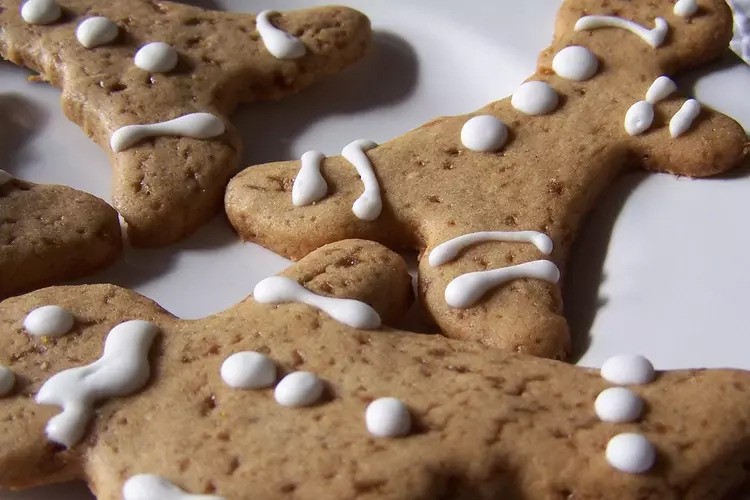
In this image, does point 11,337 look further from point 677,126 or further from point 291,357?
point 677,126

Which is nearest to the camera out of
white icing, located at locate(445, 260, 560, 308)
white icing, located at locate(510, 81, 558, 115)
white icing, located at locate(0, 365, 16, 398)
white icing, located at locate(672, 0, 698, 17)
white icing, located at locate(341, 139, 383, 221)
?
white icing, located at locate(0, 365, 16, 398)

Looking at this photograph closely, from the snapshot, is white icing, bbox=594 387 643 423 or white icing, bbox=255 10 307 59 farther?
white icing, bbox=255 10 307 59

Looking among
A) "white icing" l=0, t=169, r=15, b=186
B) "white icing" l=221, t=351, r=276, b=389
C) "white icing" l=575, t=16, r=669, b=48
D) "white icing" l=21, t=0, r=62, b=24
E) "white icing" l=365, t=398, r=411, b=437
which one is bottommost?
"white icing" l=0, t=169, r=15, b=186

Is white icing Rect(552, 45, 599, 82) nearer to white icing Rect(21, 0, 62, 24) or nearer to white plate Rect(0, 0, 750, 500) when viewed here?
white plate Rect(0, 0, 750, 500)

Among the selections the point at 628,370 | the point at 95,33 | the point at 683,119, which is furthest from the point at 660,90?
the point at 95,33

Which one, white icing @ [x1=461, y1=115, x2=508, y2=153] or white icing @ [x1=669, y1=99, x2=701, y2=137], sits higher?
white icing @ [x1=669, y1=99, x2=701, y2=137]

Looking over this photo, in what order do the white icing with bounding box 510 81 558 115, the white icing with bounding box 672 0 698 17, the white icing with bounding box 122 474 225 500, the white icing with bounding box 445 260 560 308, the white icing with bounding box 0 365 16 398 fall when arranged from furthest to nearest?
the white icing with bounding box 672 0 698 17
the white icing with bounding box 510 81 558 115
the white icing with bounding box 445 260 560 308
the white icing with bounding box 0 365 16 398
the white icing with bounding box 122 474 225 500

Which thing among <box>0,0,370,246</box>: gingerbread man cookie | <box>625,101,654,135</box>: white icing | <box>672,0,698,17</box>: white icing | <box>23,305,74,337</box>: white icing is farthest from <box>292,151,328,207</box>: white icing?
<box>672,0,698,17</box>: white icing
